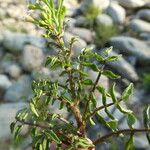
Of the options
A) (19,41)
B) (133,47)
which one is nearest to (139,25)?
(133,47)

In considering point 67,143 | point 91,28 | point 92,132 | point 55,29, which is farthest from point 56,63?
point 91,28

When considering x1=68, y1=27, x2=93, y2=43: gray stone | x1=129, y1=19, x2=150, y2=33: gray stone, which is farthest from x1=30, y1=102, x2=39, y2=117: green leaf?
x1=129, y1=19, x2=150, y2=33: gray stone

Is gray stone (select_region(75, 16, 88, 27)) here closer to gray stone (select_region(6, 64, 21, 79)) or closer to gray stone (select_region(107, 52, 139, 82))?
gray stone (select_region(6, 64, 21, 79))

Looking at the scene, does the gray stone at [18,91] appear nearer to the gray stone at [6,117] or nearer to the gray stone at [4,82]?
the gray stone at [4,82]

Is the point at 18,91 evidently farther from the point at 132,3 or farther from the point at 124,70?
the point at 132,3

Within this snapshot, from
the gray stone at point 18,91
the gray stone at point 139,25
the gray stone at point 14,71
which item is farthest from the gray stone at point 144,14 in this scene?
the gray stone at point 18,91

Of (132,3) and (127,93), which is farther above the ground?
(127,93)
